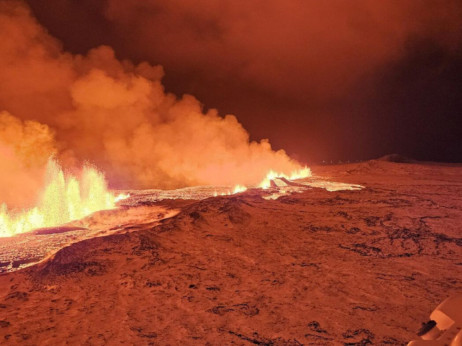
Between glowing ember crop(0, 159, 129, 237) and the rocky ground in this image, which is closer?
the rocky ground

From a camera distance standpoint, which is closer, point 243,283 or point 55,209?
point 243,283

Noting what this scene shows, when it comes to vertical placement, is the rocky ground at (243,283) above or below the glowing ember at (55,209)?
below

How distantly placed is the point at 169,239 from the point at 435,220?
28.5ft

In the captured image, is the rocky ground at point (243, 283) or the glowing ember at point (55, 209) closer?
the rocky ground at point (243, 283)

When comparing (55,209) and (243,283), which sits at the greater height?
(55,209)

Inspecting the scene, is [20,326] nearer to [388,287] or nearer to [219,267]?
[219,267]

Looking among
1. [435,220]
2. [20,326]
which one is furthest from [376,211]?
[20,326]

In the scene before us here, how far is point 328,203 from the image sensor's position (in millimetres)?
13836

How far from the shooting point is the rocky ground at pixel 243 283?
4.35 metres

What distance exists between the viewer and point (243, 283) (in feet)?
19.6

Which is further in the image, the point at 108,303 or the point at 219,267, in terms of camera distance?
the point at 219,267

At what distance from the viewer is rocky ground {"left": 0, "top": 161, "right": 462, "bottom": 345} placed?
435 cm

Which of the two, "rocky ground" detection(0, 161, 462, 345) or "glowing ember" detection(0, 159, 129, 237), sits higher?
"glowing ember" detection(0, 159, 129, 237)

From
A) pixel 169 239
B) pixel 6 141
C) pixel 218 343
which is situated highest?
pixel 6 141
